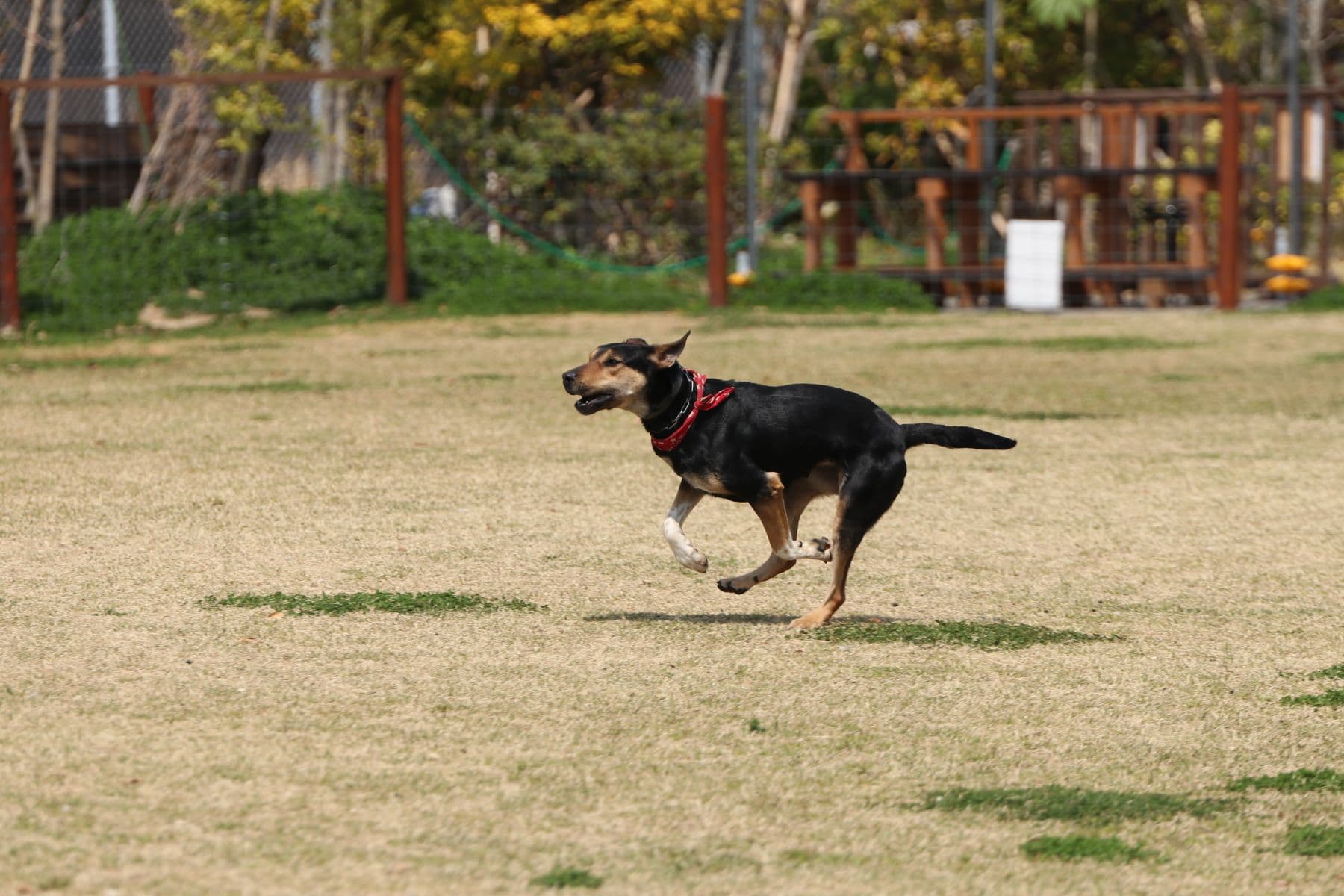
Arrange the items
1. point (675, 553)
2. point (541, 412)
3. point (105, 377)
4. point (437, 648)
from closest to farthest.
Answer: point (437, 648) → point (675, 553) → point (541, 412) → point (105, 377)

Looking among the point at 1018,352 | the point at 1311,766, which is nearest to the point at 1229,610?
the point at 1311,766

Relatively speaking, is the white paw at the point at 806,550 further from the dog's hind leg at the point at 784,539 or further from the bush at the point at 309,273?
the bush at the point at 309,273

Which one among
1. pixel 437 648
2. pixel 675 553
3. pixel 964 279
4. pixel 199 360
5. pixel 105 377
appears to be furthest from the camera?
pixel 964 279

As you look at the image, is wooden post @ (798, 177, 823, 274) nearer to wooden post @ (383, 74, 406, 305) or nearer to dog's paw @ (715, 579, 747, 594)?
wooden post @ (383, 74, 406, 305)

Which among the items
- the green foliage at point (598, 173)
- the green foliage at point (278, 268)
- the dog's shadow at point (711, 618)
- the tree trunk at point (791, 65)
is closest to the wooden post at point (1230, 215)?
the green foliage at point (598, 173)

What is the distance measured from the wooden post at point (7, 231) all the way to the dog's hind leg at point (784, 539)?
11991 millimetres

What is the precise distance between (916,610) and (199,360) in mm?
9457

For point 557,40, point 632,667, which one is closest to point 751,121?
point 557,40

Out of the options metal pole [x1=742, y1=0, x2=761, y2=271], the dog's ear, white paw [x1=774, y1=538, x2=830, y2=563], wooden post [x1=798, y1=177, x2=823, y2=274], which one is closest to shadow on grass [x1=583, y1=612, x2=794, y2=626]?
white paw [x1=774, y1=538, x2=830, y2=563]

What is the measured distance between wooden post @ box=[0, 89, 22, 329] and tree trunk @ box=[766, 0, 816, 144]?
9.97m

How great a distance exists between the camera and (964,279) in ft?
64.9

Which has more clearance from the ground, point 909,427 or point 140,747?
point 909,427

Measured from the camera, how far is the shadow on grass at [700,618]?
6.64 meters

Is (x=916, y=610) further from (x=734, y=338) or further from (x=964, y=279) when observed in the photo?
(x=964, y=279)
